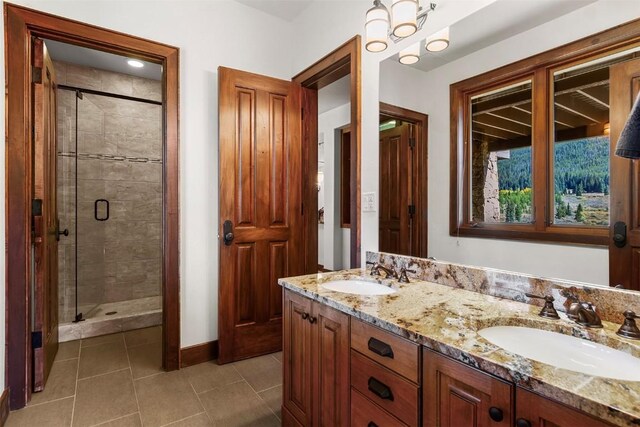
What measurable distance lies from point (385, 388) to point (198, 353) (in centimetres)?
190

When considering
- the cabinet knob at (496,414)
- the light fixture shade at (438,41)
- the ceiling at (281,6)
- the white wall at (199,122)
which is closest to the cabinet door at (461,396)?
the cabinet knob at (496,414)

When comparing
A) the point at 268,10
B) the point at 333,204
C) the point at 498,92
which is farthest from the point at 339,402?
the point at 333,204

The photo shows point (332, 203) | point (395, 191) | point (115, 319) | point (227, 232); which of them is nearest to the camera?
point (395, 191)

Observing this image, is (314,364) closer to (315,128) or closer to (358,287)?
(358,287)

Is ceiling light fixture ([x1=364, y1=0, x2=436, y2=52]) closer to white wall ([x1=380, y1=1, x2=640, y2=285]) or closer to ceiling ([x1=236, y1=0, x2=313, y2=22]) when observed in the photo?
white wall ([x1=380, y1=1, x2=640, y2=285])

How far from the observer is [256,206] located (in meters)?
2.63

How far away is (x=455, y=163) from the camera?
1608mm

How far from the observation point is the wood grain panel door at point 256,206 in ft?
8.18

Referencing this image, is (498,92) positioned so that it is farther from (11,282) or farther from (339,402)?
(11,282)

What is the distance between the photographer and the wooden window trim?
3.66ft

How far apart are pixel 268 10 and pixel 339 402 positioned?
2.91 metres

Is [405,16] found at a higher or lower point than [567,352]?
higher

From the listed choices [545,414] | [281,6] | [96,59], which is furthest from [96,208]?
[545,414]

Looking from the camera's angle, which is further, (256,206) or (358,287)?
(256,206)
